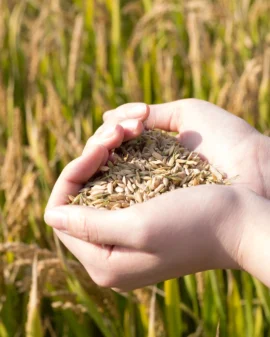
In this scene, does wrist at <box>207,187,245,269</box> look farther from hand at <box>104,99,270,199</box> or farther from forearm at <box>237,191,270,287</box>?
hand at <box>104,99,270,199</box>

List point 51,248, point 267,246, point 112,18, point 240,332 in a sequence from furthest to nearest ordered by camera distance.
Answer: point 112,18
point 51,248
point 240,332
point 267,246

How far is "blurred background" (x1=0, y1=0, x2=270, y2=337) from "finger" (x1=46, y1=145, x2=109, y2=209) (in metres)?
0.11

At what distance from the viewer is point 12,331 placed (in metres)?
1.36

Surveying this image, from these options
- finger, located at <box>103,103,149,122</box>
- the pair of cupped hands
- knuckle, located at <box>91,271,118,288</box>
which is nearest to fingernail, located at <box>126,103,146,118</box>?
finger, located at <box>103,103,149,122</box>

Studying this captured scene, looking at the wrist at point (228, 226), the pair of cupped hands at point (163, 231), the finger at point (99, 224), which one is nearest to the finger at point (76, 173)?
the pair of cupped hands at point (163, 231)

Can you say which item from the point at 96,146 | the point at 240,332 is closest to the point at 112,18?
the point at 96,146

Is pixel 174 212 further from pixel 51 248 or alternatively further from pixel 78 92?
pixel 78 92

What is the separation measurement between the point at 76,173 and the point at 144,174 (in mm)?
146

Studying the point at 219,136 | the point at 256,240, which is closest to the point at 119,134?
the point at 219,136

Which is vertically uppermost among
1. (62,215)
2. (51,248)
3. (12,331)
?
(62,215)

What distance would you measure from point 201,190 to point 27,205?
0.50m

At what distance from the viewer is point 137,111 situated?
129cm

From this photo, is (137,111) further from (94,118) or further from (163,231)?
(94,118)

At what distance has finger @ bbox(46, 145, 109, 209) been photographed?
3.73 ft
